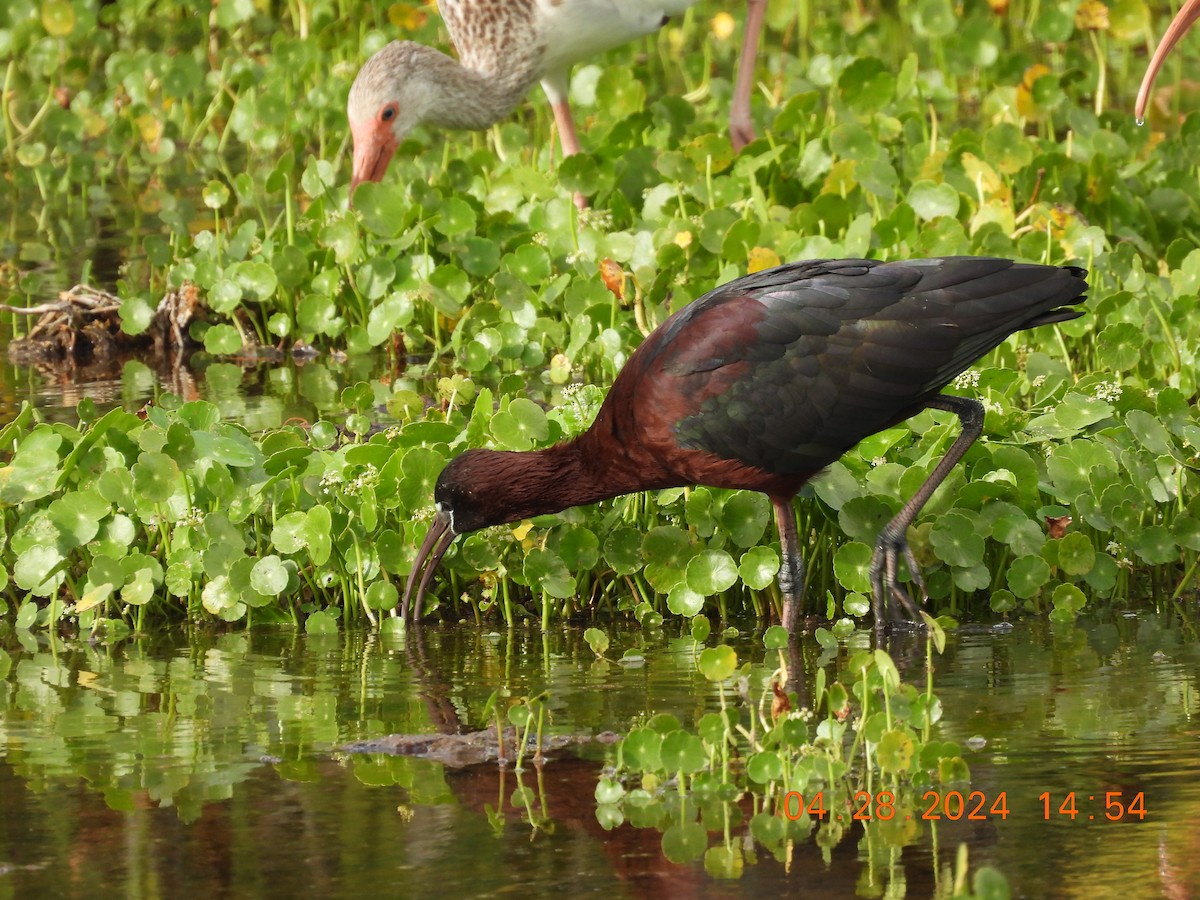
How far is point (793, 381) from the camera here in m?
5.17

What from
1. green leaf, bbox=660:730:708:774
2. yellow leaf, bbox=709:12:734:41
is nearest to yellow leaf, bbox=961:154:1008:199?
yellow leaf, bbox=709:12:734:41

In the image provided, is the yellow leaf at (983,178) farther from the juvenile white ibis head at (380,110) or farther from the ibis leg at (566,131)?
the juvenile white ibis head at (380,110)

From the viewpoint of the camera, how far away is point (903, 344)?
5121 mm

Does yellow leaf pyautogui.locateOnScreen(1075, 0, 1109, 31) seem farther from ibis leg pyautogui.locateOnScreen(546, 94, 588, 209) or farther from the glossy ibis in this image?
ibis leg pyautogui.locateOnScreen(546, 94, 588, 209)

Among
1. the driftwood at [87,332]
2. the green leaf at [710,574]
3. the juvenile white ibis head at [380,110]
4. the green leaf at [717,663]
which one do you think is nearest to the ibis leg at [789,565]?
the green leaf at [710,574]

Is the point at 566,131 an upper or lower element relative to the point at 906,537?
upper

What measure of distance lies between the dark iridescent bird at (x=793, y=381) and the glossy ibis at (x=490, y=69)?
12.0 ft

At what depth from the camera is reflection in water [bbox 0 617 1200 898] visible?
12.3ft

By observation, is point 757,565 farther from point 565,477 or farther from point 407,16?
point 407,16

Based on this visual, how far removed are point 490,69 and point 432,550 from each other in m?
4.18

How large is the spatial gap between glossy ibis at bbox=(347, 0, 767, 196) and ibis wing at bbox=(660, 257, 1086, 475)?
150 inches

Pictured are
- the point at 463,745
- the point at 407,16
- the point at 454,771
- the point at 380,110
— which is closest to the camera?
the point at 454,771
